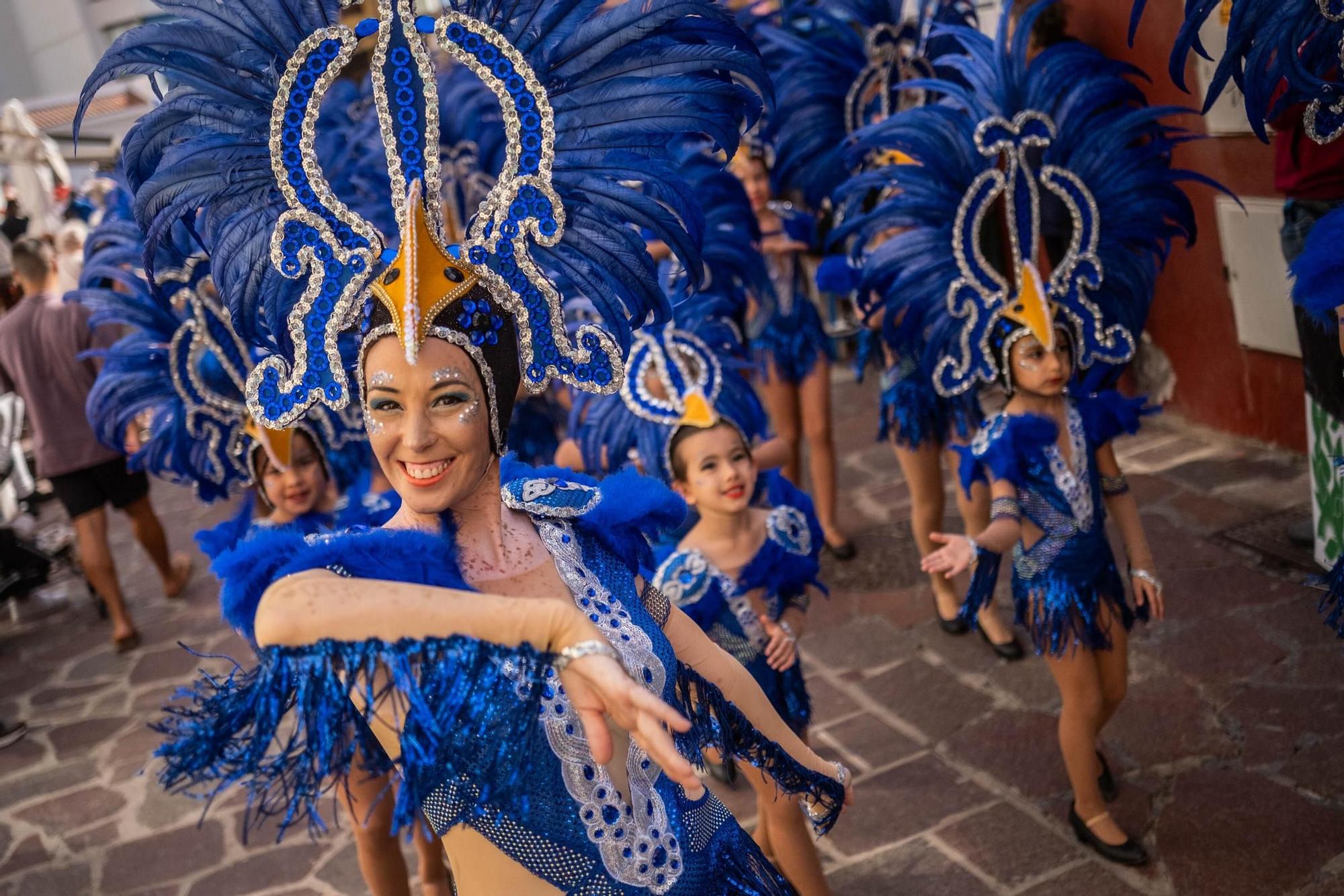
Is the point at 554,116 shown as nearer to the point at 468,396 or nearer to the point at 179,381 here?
the point at 468,396

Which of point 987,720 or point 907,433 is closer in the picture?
point 987,720

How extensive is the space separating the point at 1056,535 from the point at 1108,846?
0.97 m

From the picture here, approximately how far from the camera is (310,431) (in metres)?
4.41

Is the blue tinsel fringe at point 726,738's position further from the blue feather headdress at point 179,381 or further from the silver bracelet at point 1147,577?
the blue feather headdress at point 179,381

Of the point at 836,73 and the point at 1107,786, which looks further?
the point at 836,73

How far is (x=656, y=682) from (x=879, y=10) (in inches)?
202

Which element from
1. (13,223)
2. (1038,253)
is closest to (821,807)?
(1038,253)

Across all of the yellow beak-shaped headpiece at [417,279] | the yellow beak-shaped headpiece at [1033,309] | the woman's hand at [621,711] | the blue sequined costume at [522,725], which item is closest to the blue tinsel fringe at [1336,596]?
the yellow beak-shaped headpiece at [1033,309]

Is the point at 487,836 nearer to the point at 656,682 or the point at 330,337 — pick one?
the point at 656,682

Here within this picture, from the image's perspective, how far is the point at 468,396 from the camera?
87.7 inches

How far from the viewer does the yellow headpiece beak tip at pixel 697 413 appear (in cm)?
412

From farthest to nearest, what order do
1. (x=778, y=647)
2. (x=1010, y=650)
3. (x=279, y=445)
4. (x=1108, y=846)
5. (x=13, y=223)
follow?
(x=13, y=223) < (x=1010, y=650) < (x=279, y=445) < (x=1108, y=846) < (x=778, y=647)

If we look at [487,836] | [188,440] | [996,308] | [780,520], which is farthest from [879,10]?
[487,836]

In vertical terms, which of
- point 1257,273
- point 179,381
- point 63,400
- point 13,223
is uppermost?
point 13,223
